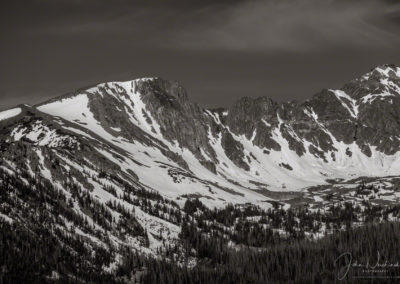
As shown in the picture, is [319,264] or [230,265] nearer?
[319,264]

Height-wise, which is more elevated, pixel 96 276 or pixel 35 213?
pixel 35 213

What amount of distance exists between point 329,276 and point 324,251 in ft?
35.2

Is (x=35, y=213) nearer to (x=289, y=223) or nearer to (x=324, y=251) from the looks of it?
(x=324, y=251)

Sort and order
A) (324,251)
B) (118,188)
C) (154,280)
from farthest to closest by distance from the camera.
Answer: (118,188) → (154,280) → (324,251)

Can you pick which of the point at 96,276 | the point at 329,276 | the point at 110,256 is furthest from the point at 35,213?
the point at 329,276

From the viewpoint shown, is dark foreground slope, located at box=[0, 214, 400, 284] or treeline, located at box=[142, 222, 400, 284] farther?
dark foreground slope, located at box=[0, 214, 400, 284]

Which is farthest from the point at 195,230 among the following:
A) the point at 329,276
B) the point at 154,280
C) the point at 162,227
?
the point at 329,276

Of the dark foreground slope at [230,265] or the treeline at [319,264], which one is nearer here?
the treeline at [319,264]

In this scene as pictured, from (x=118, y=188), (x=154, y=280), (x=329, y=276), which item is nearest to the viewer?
(x=329, y=276)

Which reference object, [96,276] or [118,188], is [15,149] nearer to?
[118,188]

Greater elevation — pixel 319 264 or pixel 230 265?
pixel 230 265

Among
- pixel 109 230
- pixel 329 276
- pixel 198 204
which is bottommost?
pixel 329 276

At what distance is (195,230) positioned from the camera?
148250 mm

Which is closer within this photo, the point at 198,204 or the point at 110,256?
the point at 110,256
